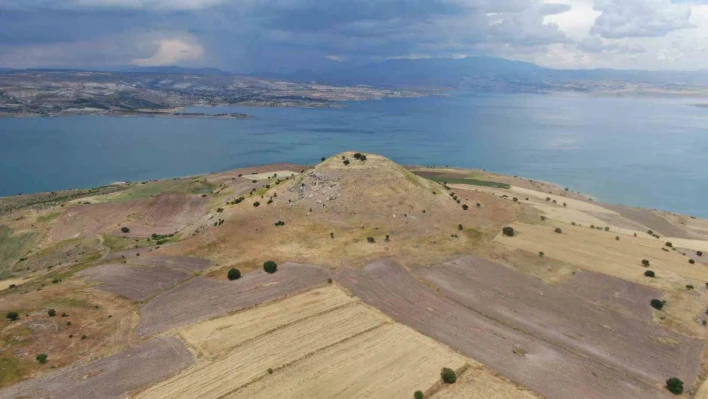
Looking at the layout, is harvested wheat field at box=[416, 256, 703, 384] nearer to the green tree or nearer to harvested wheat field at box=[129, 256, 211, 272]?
the green tree

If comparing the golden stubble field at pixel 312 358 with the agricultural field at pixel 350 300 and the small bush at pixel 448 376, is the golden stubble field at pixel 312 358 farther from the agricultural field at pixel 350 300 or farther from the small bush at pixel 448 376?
the small bush at pixel 448 376

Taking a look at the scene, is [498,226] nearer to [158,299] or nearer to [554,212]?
[554,212]

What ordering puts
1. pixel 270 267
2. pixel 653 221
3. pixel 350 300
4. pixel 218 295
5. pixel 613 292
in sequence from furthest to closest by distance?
pixel 653 221 → pixel 270 267 → pixel 613 292 → pixel 218 295 → pixel 350 300

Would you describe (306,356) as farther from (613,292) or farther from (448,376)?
(613,292)

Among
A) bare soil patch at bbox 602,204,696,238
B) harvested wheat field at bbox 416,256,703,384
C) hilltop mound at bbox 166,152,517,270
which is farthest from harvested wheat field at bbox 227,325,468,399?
bare soil patch at bbox 602,204,696,238

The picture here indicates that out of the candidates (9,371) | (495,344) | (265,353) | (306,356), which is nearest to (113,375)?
(9,371)
